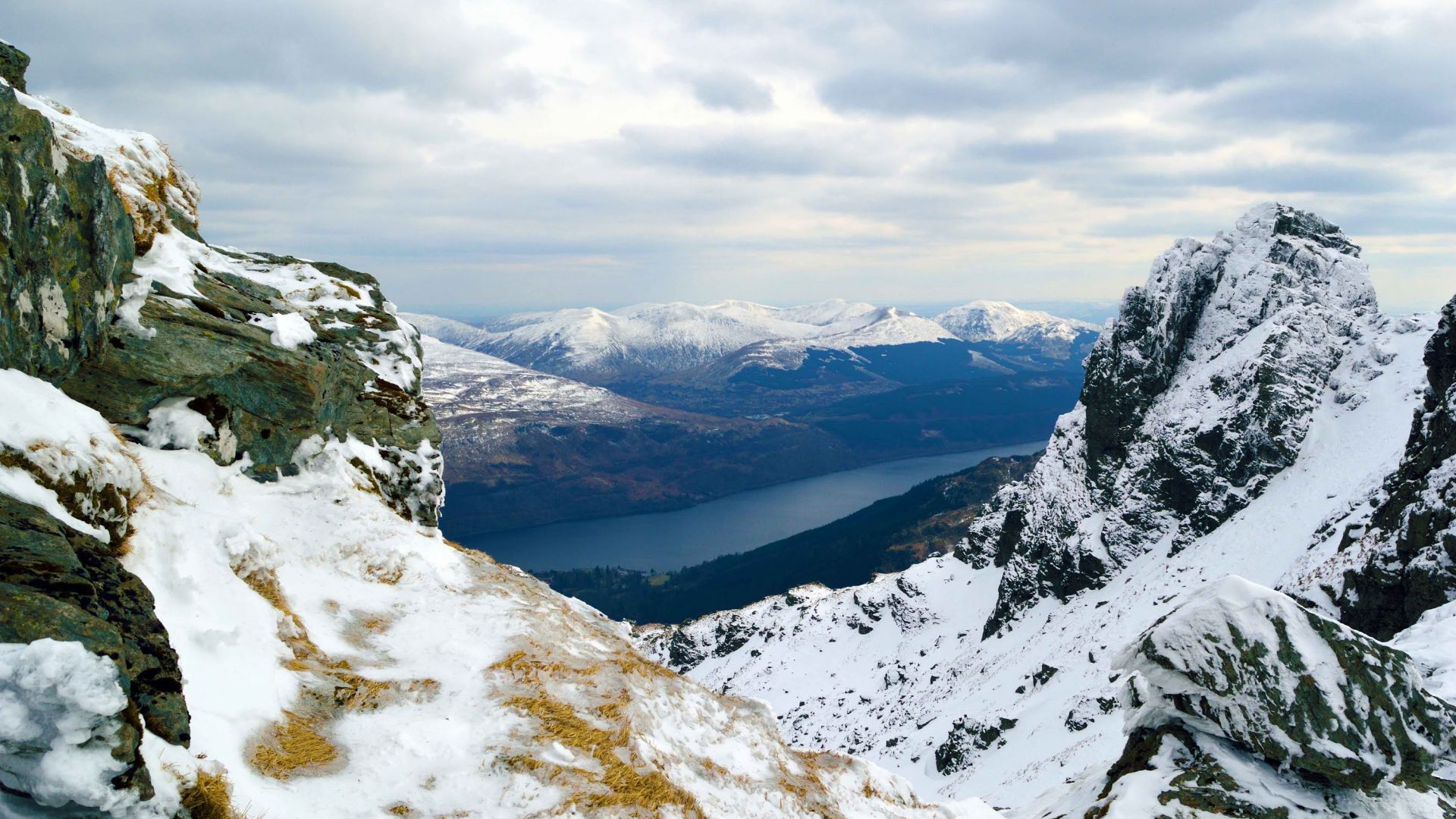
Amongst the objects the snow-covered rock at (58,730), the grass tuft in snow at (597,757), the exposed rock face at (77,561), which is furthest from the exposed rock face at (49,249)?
the grass tuft in snow at (597,757)

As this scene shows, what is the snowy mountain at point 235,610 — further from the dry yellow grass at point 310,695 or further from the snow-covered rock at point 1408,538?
the snow-covered rock at point 1408,538

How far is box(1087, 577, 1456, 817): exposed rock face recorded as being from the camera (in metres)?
12.3

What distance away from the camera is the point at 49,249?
1319cm

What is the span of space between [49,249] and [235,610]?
7403 mm

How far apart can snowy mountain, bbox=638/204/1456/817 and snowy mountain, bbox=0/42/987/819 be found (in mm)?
5611

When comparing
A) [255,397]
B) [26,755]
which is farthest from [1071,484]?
[26,755]

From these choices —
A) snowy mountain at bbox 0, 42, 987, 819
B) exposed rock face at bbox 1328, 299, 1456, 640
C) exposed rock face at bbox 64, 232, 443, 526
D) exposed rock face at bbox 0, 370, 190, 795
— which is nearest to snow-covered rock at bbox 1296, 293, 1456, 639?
exposed rock face at bbox 1328, 299, 1456, 640

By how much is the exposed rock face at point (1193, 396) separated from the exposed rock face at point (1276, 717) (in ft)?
211

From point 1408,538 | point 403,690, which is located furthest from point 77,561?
point 1408,538

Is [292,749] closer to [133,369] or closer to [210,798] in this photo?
[210,798]

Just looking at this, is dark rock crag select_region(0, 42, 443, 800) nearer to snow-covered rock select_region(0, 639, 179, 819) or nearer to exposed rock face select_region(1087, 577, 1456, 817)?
snow-covered rock select_region(0, 639, 179, 819)

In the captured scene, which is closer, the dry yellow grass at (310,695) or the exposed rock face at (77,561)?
the exposed rock face at (77,561)

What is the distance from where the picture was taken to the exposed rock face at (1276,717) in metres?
12.3

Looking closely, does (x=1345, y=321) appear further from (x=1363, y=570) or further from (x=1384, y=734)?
(x=1384, y=734)
